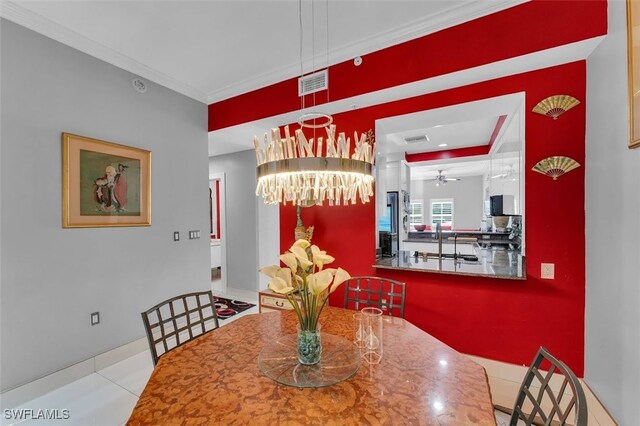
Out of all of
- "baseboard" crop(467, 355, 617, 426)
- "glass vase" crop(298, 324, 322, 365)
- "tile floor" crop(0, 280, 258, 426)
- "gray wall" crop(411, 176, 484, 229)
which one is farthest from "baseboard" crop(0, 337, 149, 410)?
"gray wall" crop(411, 176, 484, 229)

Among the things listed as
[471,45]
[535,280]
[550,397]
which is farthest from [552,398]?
[471,45]

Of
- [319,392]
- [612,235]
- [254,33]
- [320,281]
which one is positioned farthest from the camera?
[254,33]

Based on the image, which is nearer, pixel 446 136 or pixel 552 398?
pixel 552 398

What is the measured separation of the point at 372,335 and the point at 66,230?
2.60 metres

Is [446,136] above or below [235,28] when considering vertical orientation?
below

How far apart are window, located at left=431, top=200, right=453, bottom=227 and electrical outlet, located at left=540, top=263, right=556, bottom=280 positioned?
325 inches

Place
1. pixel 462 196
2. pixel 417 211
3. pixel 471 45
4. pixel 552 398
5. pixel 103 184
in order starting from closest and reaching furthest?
pixel 552 398 < pixel 471 45 < pixel 103 184 < pixel 462 196 < pixel 417 211

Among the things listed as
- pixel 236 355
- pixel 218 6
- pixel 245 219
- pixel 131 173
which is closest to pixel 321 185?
pixel 236 355

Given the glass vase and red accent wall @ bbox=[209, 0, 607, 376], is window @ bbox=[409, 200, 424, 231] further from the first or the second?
the glass vase

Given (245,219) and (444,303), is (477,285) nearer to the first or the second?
(444,303)

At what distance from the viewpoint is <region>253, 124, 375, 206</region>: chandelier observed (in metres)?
1.38

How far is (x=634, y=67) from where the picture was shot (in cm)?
145

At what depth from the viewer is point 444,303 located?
2.50 meters

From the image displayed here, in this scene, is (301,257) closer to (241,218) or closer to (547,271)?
(547,271)
